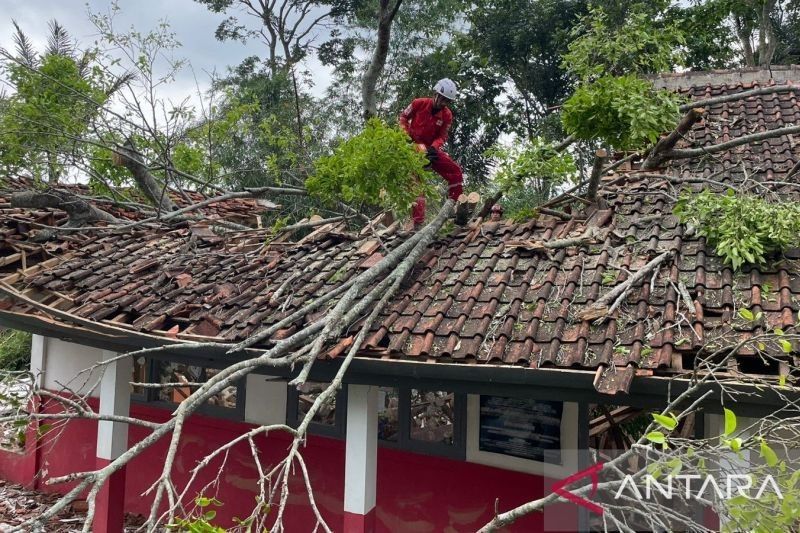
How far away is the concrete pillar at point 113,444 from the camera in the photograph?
5980 mm

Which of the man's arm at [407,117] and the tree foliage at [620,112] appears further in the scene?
the man's arm at [407,117]

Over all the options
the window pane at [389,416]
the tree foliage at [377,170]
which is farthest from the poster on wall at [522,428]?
the tree foliage at [377,170]

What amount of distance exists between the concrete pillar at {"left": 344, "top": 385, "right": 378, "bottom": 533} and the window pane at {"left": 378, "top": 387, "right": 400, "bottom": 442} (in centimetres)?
91

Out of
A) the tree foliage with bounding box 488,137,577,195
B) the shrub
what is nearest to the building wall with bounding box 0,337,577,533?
the tree foliage with bounding box 488,137,577,195

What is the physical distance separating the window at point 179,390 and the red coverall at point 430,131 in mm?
2970

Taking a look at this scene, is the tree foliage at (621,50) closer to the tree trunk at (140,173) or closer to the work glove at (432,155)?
the work glove at (432,155)

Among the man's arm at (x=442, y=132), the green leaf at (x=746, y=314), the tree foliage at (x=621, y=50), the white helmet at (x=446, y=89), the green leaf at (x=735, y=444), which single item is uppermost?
the tree foliage at (x=621, y=50)

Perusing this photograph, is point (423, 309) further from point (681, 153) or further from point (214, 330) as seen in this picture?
point (681, 153)

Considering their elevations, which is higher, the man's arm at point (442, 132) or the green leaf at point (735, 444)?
the man's arm at point (442, 132)

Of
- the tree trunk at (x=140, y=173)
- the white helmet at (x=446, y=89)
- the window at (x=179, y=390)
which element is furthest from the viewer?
the tree trunk at (x=140, y=173)

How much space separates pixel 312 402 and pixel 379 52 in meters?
4.33

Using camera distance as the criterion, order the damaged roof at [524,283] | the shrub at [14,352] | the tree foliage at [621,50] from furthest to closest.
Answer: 1. the shrub at [14,352]
2. the tree foliage at [621,50]
3. the damaged roof at [524,283]

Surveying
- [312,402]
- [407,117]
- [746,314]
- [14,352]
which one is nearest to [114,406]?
[312,402]

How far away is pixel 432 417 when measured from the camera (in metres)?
5.65
